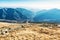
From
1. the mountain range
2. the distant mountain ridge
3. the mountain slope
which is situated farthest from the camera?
the mountain range

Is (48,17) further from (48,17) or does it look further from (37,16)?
(37,16)

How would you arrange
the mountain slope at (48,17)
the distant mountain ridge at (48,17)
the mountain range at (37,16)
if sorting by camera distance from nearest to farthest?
the distant mountain ridge at (48,17), the mountain slope at (48,17), the mountain range at (37,16)

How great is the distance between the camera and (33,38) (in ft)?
98.8

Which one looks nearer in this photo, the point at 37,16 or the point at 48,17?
the point at 48,17

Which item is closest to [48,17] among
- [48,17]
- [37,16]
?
[48,17]

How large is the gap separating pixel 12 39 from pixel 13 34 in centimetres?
224

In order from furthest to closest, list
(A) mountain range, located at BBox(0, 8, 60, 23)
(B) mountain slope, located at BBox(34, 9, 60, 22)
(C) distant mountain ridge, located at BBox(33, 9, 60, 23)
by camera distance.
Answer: (A) mountain range, located at BBox(0, 8, 60, 23)
(B) mountain slope, located at BBox(34, 9, 60, 22)
(C) distant mountain ridge, located at BBox(33, 9, 60, 23)

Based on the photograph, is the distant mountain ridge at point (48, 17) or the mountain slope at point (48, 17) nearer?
the distant mountain ridge at point (48, 17)

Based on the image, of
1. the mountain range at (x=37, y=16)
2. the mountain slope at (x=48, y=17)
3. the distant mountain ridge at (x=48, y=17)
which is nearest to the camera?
the distant mountain ridge at (x=48, y=17)

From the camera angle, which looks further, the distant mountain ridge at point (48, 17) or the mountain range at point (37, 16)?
the mountain range at point (37, 16)

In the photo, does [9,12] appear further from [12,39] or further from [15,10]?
[12,39]

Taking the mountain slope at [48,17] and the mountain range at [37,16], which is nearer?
the mountain slope at [48,17]

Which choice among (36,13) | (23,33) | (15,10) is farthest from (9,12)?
(23,33)

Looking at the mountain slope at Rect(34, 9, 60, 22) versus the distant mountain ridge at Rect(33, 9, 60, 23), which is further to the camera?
the mountain slope at Rect(34, 9, 60, 22)
